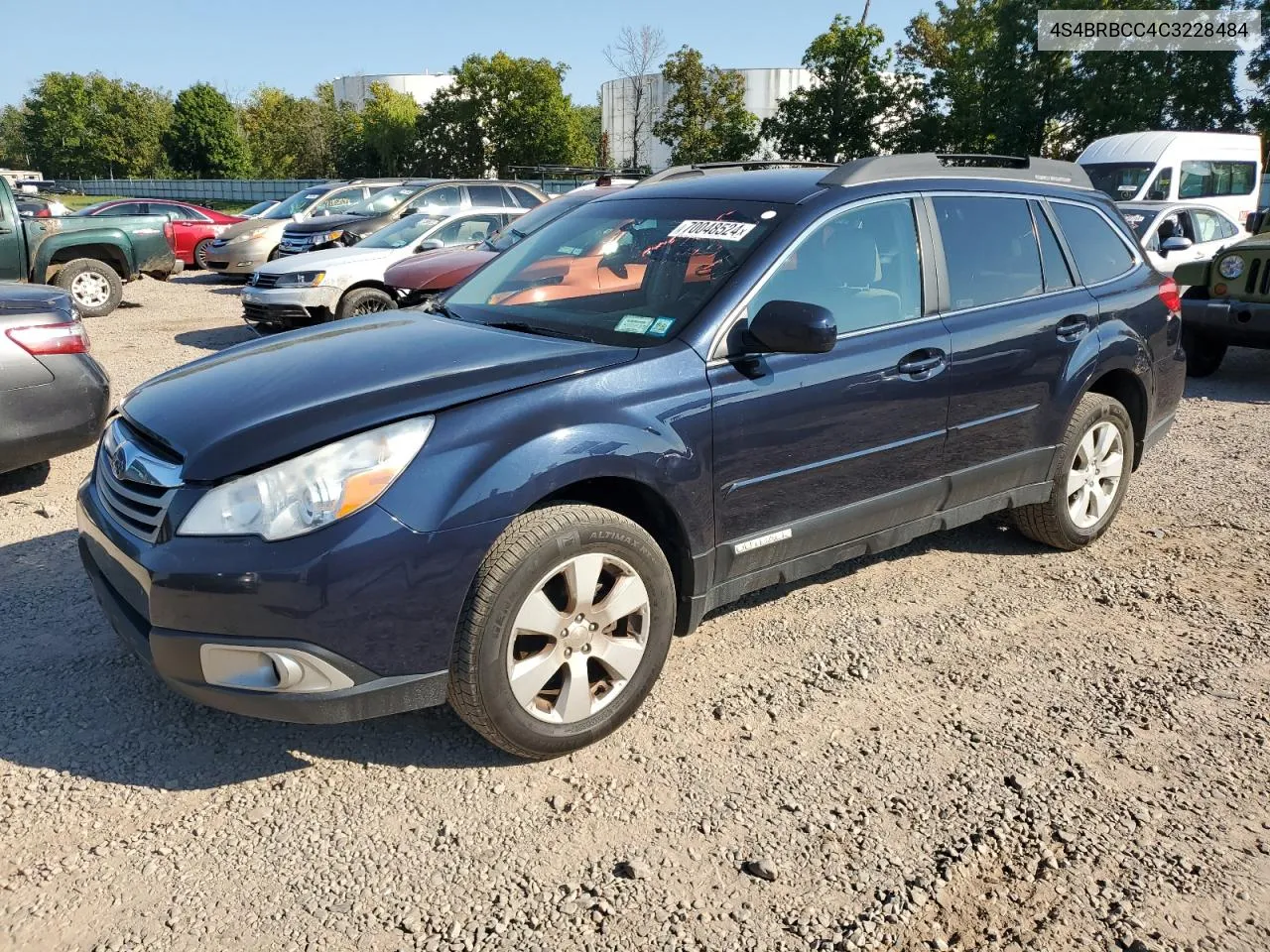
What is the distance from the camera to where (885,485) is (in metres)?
3.83

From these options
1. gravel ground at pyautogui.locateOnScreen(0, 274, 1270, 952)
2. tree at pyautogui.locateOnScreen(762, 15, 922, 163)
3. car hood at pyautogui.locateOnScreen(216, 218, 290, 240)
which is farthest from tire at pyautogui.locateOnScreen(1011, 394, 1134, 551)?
tree at pyautogui.locateOnScreen(762, 15, 922, 163)

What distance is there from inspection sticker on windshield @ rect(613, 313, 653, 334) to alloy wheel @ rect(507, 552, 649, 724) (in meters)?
0.85

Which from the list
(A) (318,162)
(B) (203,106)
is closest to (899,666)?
(B) (203,106)

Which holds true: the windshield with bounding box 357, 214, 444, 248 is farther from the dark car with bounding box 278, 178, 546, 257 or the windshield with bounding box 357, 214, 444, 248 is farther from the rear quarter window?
the rear quarter window

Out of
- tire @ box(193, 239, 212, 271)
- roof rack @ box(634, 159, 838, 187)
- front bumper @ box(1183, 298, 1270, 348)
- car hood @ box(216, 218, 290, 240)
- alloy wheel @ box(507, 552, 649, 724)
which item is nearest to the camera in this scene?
alloy wheel @ box(507, 552, 649, 724)

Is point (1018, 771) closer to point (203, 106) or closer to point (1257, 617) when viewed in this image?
point (1257, 617)

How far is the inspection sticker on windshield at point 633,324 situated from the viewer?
3437 millimetres

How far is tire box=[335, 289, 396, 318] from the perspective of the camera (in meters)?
10.6

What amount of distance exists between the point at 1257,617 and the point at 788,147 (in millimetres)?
35404

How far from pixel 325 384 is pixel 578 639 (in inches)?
43.1

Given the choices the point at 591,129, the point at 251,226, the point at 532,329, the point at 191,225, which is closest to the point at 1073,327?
the point at 532,329

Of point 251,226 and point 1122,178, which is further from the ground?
point 1122,178

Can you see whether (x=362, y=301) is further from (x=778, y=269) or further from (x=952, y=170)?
(x=778, y=269)

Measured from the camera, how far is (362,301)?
1068cm
